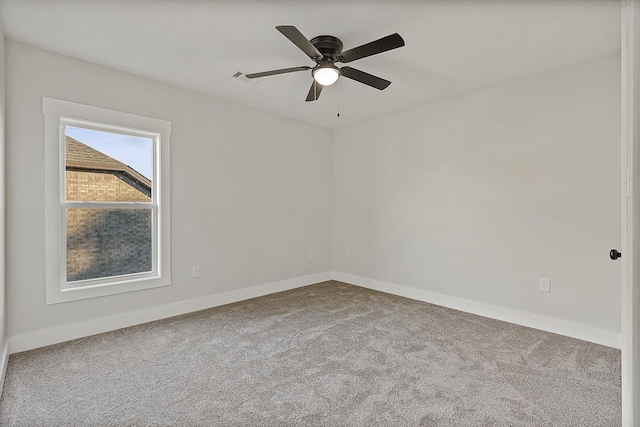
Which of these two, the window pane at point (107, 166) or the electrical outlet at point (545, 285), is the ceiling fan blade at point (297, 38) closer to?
the window pane at point (107, 166)

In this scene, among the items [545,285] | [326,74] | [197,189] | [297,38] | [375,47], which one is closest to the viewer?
[297,38]

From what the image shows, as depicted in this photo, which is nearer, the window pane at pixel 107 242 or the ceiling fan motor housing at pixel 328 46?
the ceiling fan motor housing at pixel 328 46

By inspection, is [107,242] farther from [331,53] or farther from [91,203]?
[331,53]

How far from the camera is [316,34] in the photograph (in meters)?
2.43

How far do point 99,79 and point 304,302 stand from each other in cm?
318

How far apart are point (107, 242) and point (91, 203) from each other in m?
0.41

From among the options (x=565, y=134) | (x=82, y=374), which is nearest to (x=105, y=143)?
(x=82, y=374)

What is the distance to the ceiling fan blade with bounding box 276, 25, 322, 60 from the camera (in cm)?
196

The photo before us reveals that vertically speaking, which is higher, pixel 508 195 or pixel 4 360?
pixel 508 195

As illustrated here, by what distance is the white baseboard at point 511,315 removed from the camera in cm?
284

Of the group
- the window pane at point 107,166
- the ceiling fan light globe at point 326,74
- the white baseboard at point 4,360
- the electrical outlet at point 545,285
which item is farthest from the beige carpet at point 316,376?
the ceiling fan light globe at point 326,74

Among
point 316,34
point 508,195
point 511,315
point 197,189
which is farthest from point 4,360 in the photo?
point 508,195

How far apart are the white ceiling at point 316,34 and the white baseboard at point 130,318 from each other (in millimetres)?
2399

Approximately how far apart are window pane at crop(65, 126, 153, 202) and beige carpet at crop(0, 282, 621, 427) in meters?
1.35
